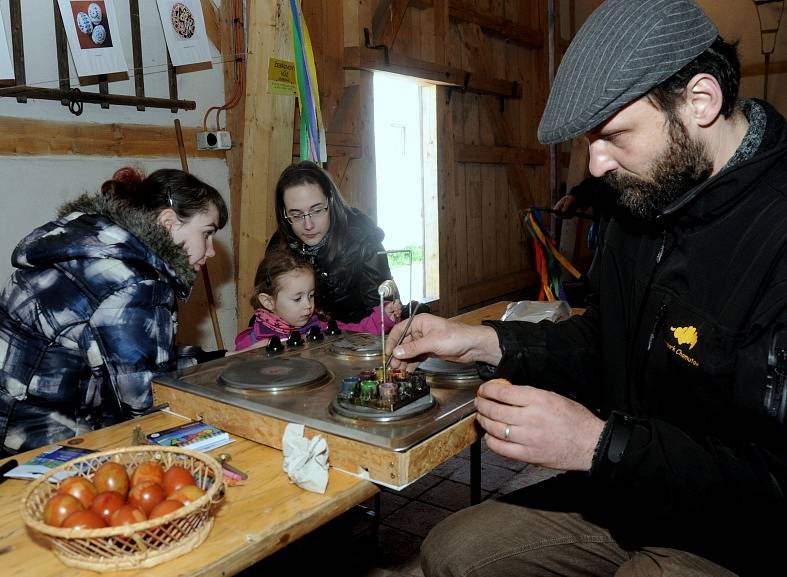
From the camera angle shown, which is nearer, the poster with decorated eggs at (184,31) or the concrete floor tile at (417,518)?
the concrete floor tile at (417,518)

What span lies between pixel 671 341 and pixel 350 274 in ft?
6.63

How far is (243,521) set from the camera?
1.22 m

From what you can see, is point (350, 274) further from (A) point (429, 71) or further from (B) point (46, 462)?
(A) point (429, 71)

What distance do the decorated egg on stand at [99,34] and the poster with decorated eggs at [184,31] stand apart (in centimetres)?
38

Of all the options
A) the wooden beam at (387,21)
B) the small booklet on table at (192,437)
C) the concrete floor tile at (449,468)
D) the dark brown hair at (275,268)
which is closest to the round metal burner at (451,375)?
the small booklet on table at (192,437)

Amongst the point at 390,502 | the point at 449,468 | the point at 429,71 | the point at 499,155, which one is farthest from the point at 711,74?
A: the point at 499,155

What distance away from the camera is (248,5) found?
384cm

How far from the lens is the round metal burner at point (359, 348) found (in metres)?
1.99

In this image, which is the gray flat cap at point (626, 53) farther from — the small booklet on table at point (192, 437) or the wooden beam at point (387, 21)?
the wooden beam at point (387, 21)

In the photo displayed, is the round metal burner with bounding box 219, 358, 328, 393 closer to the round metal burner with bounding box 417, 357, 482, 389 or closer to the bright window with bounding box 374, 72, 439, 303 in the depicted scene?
the round metal burner with bounding box 417, 357, 482, 389

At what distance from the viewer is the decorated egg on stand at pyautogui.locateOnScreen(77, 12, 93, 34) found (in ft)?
9.94

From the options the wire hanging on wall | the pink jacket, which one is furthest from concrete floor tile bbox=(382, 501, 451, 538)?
the wire hanging on wall

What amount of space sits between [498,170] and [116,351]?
5683 mm

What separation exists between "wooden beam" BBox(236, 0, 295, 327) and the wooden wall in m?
0.01
